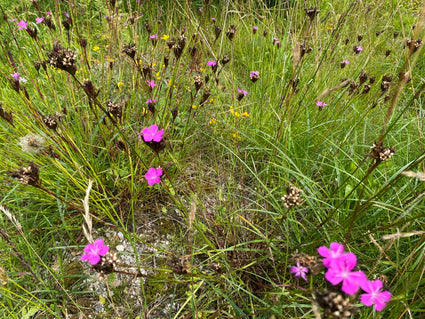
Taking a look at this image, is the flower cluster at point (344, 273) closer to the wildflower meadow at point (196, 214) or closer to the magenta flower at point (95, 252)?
the wildflower meadow at point (196, 214)

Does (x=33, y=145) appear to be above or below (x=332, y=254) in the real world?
below

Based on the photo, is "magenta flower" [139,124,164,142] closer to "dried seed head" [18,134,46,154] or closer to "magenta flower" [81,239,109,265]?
"magenta flower" [81,239,109,265]

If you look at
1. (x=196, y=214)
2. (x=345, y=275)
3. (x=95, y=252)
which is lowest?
(x=196, y=214)

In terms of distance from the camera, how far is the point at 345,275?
0.58 m

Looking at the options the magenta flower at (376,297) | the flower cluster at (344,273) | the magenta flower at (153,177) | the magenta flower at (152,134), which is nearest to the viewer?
the flower cluster at (344,273)

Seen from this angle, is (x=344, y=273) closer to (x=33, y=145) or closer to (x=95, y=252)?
(x=95, y=252)

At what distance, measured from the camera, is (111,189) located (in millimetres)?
1710

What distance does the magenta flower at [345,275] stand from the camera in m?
0.57

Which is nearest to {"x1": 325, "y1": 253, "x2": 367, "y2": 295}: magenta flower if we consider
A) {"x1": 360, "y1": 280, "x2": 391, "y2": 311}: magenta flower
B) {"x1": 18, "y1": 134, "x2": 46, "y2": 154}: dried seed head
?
{"x1": 360, "y1": 280, "x2": 391, "y2": 311}: magenta flower

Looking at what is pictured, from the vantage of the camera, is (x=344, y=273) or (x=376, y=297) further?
(x=376, y=297)

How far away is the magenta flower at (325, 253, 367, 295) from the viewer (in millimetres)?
571

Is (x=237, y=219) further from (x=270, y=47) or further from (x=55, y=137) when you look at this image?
(x=270, y=47)

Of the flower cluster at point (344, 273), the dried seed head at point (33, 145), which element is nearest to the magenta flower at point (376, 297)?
the flower cluster at point (344, 273)

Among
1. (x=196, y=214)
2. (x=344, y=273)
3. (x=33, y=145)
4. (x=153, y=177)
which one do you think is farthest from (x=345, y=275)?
(x=33, y=145)
